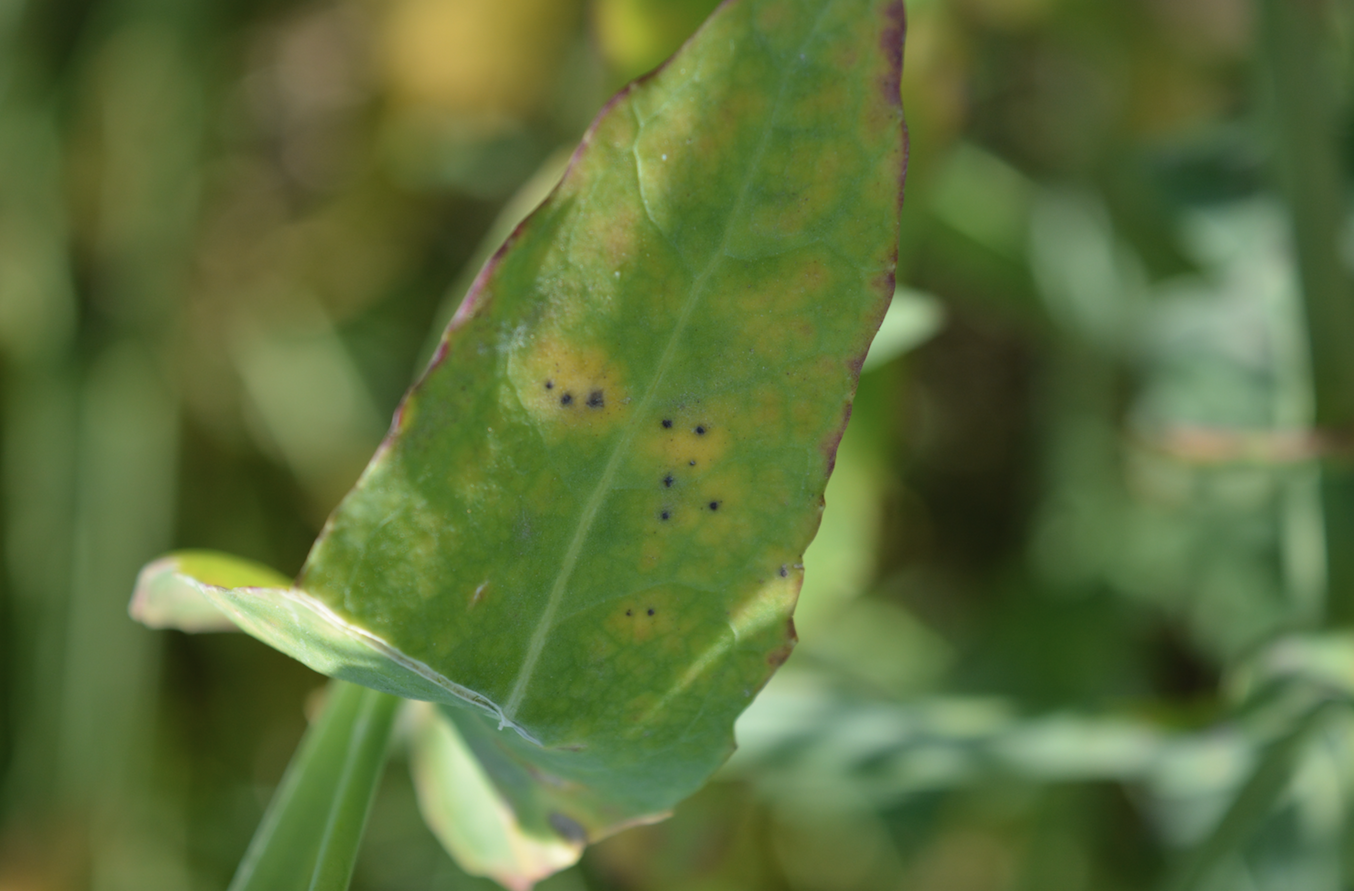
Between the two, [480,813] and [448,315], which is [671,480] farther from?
[448,315]

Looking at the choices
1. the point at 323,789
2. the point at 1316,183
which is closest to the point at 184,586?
the point at 323,789

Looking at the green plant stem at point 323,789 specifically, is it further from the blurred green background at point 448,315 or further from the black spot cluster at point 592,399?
the blurred green background at point 448,315

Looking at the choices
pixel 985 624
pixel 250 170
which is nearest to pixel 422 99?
pixel 250 170

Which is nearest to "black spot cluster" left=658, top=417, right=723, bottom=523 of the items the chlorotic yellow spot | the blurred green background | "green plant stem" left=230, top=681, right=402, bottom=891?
the chlorotic yellow spot

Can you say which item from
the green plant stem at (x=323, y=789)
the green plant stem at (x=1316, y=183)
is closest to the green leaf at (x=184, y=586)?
the green plant stem at (x=323, y=789)

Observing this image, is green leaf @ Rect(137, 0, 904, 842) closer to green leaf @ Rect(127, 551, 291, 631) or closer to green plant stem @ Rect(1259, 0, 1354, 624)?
green leaf @ Rect(127, 551, 291, 631)

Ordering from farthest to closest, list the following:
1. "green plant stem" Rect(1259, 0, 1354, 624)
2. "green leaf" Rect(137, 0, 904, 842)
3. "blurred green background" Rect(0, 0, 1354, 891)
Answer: "blurred green background" Rect(0, 0, 1354, 891) → "green plant stem" Rect(1259, 0, 1354, 624) → "green leaf" Rect(137, 0, 904, 842)

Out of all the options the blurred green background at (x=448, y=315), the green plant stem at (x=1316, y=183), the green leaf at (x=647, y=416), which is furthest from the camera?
the blurred green background at (x=448, y=315)
